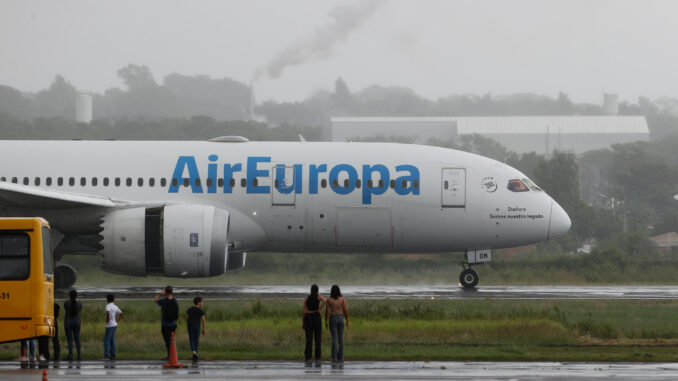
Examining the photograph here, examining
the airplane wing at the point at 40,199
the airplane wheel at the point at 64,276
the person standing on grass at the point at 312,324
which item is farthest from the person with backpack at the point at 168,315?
the airplane wheel at the point at 64,276

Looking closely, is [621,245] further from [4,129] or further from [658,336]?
[4,129]

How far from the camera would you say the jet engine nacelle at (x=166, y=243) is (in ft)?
118

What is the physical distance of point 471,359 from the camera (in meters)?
24.4

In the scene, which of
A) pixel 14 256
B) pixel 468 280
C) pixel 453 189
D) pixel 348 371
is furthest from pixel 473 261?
pixel 14 256

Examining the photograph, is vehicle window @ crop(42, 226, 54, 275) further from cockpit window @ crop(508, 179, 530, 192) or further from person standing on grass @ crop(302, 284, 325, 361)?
cockpit window @ crop(508, 179, 530, 192)

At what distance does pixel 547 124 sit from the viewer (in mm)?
145125

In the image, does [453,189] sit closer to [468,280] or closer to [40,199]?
[468,280]

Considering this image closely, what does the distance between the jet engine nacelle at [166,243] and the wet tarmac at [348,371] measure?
12.0m

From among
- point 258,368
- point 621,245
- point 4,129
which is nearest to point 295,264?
point 621,245

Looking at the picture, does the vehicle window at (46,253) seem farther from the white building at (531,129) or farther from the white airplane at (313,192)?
the white building at (531,129)

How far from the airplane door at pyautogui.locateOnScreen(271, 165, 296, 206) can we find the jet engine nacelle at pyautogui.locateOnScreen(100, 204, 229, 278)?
2.80 metres

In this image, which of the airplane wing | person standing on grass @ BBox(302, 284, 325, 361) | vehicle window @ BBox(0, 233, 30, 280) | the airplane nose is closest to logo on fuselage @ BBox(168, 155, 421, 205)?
the airplane wing

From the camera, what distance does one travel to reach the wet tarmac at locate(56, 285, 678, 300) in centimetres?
3719

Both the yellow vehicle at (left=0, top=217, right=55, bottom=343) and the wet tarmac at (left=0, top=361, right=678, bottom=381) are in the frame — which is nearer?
the wet tarmac at (left=0, top=361, right=678, bottom=381)
